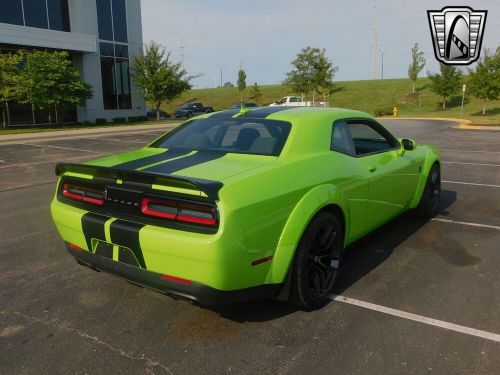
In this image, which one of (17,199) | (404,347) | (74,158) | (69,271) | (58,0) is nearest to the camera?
(404,347)

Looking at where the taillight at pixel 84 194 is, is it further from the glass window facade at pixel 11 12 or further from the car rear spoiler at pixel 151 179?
the glass window facade at pixel 11 12

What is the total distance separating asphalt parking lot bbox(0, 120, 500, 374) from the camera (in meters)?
2.75

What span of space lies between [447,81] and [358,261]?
1640 inches

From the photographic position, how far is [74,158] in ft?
44.0

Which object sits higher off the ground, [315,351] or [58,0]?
[58,0]

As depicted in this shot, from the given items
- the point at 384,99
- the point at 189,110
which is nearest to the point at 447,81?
the point at 384,99

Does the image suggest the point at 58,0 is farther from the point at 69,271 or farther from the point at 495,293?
the point at 495,293

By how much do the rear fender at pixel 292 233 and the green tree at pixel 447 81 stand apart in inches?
1666

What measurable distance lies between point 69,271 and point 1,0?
27671mm

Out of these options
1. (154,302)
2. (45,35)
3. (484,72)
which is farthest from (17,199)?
(484,72)

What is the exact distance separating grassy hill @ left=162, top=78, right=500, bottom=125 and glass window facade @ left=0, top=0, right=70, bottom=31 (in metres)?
29.8

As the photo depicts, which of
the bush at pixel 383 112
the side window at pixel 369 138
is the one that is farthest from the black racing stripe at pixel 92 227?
the bush at pixel 383 112

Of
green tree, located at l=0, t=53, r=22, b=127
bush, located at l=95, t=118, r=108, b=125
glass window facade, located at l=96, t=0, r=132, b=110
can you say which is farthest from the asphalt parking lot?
glass window facade, located at l=96, t=0, r=132, b=110

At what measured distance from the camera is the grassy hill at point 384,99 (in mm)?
42638
